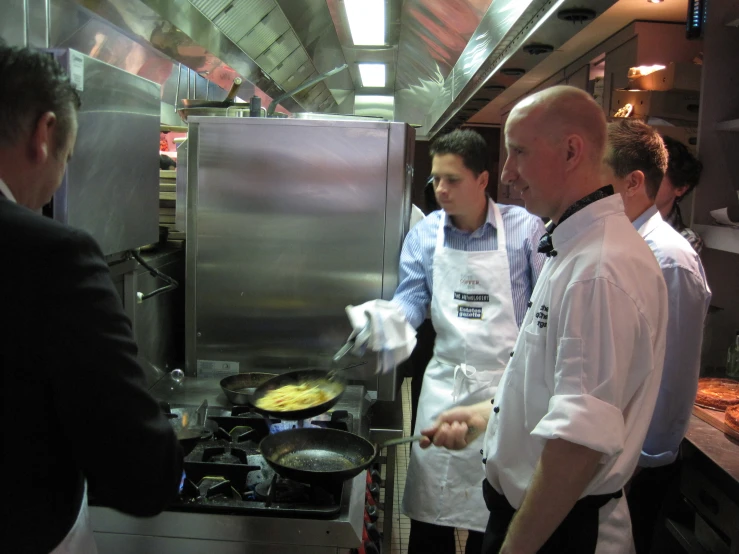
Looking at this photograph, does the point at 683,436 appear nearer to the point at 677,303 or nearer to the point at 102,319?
the point at 677,303

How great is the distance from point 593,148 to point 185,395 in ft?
4.71

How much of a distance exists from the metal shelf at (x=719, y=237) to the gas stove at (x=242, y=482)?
1.52m

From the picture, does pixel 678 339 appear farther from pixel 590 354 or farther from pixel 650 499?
pixel 590 354

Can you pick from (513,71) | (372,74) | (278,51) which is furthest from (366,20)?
(372,74)

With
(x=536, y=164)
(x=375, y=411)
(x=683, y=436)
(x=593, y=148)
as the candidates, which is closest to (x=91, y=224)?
(x=536, y=164)

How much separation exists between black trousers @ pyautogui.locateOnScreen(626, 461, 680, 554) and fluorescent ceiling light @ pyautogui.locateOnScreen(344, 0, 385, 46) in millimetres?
2112

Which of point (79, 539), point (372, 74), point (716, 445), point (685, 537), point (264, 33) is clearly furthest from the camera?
point (372, 74)

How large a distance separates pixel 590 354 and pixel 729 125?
1773 mm

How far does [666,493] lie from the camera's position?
2045 mm

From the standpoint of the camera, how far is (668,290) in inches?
74.1

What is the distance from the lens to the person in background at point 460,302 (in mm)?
2225

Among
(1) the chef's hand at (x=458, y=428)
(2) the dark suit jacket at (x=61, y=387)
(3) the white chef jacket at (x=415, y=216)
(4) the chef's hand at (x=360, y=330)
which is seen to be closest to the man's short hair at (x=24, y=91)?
(2) the dark suit jacket at (x=61, y=387)

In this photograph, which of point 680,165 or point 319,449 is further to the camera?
point 680,165

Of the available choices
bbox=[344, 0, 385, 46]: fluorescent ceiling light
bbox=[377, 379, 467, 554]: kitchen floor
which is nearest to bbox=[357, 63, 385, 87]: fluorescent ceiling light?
bbox=[344, 0, 385, 46]: fluorescent ceiling light
